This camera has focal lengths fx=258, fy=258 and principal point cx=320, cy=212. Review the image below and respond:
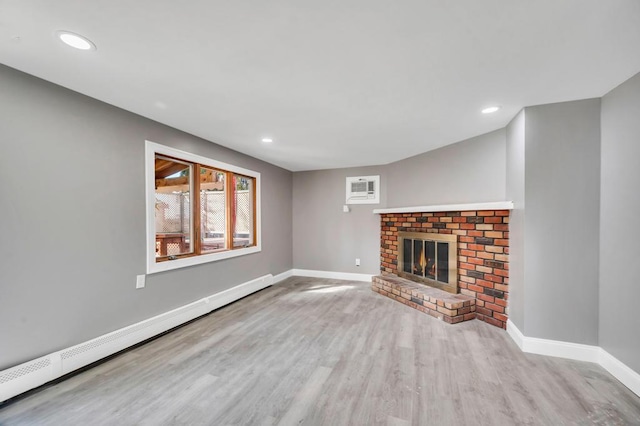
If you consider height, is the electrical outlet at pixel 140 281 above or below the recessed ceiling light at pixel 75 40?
below

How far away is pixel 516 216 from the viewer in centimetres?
267

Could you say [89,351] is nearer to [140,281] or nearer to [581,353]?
[140,281]

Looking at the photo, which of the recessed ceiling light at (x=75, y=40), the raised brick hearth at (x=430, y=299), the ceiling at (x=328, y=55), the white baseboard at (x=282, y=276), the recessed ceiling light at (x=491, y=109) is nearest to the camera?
the ceiling at (x=328, y=55)

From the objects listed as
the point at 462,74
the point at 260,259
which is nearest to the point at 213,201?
the point at 260,259

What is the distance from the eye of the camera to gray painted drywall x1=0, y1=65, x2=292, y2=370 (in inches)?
72.2

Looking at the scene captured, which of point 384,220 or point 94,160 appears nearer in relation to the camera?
point 94,160

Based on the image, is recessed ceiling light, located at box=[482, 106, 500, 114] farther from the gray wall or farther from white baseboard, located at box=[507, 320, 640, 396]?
white baseboard, located at box=[507, 320, 640, 396]

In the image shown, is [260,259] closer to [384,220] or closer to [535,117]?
[384,220]

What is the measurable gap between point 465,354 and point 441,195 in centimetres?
221

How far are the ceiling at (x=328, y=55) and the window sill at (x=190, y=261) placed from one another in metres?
1.57

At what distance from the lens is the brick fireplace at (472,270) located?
295cm

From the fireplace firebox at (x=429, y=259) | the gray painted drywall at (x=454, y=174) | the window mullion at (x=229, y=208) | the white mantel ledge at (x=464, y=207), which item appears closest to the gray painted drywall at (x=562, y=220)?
the white mantel ledge at (x=464, y=207)

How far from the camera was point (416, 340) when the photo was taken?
269cm

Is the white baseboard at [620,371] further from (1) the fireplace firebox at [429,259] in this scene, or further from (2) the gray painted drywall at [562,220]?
(1) the fireplace firebox at [429,259]
